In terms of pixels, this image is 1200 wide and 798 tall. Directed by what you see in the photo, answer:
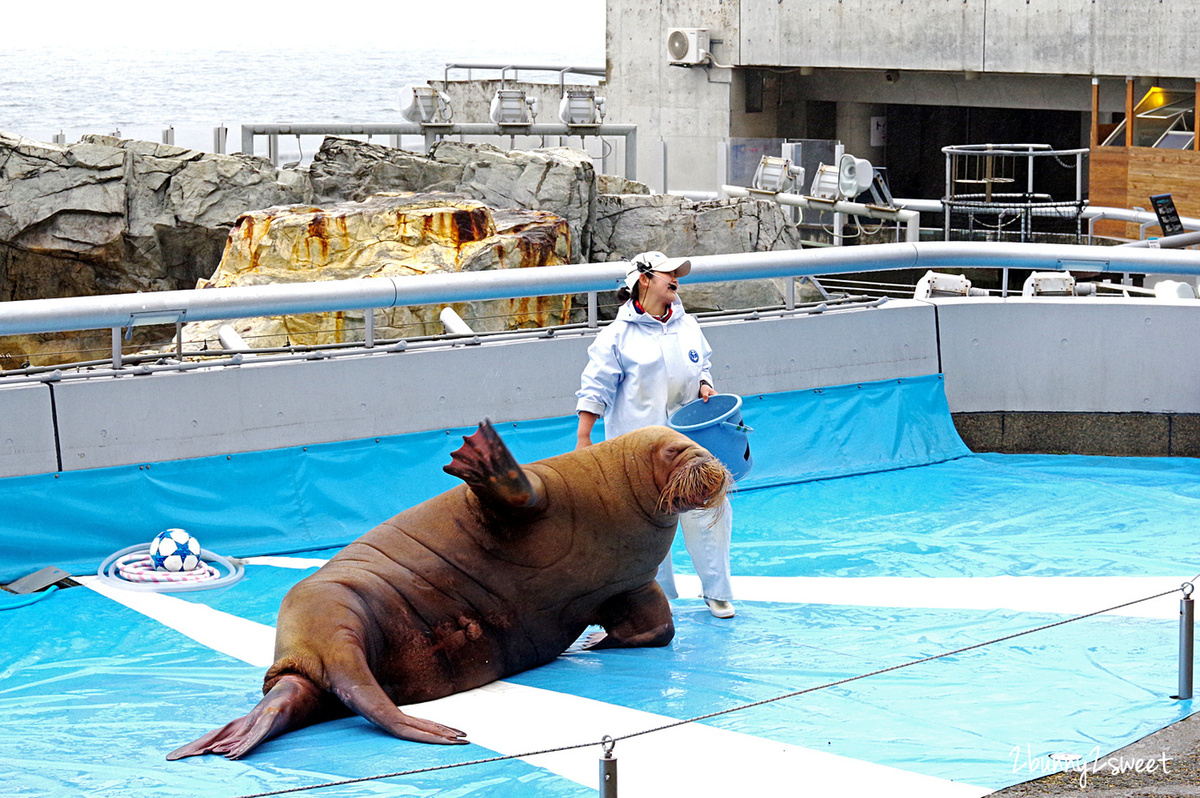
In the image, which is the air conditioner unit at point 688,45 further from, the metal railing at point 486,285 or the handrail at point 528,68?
the metal railing at point 486,285

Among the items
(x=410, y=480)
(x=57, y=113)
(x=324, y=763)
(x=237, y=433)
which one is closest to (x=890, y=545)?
(x=410, y=480)

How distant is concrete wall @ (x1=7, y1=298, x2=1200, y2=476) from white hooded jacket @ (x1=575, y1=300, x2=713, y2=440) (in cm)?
194

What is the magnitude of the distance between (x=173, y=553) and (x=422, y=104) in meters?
18.1

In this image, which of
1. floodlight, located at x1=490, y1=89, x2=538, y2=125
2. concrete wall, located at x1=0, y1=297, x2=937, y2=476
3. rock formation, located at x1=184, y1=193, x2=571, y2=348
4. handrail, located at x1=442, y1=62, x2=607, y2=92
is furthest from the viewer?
handrail, located at x1=442, y1=62, x2=607, y2=92

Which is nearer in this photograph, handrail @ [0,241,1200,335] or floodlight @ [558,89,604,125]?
handrail @ [0,241,1200,335]

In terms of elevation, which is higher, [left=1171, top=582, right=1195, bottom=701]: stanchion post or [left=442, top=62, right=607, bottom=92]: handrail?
[left=442, top=62, right=607, bottom=92]: handrail

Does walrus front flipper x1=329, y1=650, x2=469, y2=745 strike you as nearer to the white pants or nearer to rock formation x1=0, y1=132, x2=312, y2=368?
the white pants

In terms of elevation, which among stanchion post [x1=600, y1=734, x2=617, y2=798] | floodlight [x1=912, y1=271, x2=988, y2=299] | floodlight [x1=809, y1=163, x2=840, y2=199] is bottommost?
stanchion post [x1=600, y1=734, x2=617, y2=798]

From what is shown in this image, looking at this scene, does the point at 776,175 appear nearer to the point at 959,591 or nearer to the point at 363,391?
the point at 363,391

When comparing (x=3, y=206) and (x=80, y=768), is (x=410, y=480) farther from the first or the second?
(x=3, y=206)

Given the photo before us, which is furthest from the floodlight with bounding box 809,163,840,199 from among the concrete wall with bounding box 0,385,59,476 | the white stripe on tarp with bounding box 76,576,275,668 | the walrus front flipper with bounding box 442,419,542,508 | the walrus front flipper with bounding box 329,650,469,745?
the walrus front flipper with bounding box 329,650,469,745

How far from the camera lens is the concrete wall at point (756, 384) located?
23.7ft

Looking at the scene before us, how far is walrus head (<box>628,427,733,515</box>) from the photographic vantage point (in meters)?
5.20

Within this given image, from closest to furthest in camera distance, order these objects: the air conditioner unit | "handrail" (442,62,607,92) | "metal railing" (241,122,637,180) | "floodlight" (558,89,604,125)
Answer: "metal railing" (241,122,637,180) < "floodlight" (558,89,604,125) < the air conditioner unit < "handrail" (442,62,607,92)
